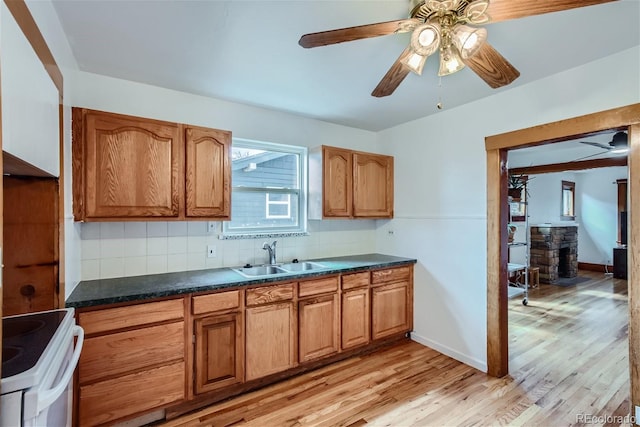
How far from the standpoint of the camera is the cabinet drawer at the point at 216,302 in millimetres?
2061

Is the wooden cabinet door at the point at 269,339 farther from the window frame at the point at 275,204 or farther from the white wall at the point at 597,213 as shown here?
the white wall at the point at 597,213

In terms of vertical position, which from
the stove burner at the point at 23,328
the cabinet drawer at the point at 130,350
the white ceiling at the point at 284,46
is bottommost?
the cabinet drawer at the point at 130,350

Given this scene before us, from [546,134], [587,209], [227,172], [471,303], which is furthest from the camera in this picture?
[587,209]

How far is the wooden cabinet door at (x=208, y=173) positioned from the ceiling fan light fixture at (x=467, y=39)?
69.0 inches

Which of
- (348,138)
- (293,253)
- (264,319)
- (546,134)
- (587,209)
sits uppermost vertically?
(348,138)

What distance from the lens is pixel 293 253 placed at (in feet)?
10.3

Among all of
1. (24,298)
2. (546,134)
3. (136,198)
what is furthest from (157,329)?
(546,134)

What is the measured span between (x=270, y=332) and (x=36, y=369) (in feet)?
5.45

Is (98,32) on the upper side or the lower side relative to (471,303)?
upper

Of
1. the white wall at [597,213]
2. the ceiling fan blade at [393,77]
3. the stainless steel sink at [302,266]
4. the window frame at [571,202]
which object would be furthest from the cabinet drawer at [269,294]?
the white wall at [597,213]

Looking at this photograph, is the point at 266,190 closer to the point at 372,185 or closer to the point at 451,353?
the point at 372,185

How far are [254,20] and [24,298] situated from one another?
1.79 meters

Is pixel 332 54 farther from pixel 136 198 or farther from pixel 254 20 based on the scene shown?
pixel 136 198

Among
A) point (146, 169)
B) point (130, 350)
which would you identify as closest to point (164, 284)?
point (130, 350)
